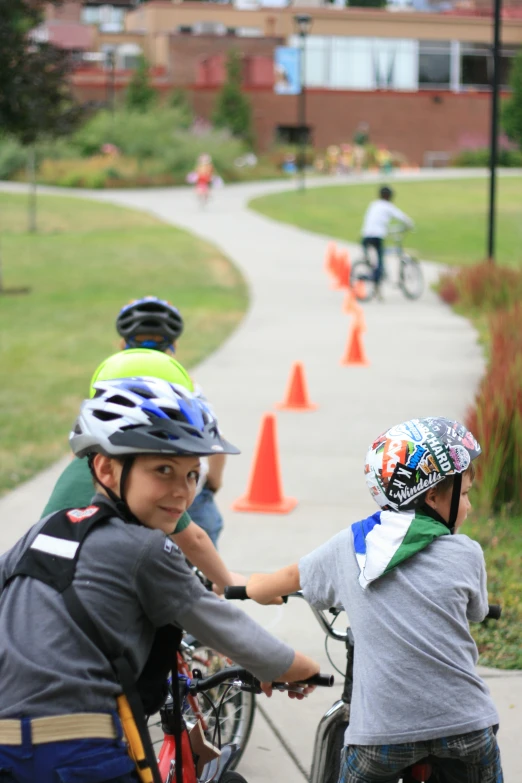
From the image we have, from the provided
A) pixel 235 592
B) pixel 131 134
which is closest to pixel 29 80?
pixel 235 592

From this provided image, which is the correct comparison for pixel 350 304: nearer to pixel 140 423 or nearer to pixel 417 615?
pixel 417 615

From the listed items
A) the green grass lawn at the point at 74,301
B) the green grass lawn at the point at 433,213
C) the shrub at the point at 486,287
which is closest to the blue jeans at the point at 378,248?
the shrub at the point at 486,287

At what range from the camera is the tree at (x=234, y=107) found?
6325 centimetres

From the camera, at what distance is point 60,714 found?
7.97 feet

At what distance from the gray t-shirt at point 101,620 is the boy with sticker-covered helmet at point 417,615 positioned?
0.38 meters

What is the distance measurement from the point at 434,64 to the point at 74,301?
60.9 metres

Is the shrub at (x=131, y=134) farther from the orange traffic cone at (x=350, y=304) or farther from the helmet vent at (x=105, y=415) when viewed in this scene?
the helmet vent at (x=105, y=415)

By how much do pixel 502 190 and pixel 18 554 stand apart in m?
45.8

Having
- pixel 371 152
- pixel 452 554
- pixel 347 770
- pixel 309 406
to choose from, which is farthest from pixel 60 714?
pixel 371 152

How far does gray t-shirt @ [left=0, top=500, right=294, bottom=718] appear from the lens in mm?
2436

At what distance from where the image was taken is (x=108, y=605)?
251 centimetres

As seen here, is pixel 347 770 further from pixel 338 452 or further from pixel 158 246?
pixel 158 246

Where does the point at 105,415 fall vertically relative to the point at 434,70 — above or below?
below

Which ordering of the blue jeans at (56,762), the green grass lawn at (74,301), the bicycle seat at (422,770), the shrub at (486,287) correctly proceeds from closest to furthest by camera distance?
1. the blue jeans at (56,762)
2. the bicycle seat at (422,770)
3. the green grass lawn at (74,301)
4. the shrub at (486,287)
